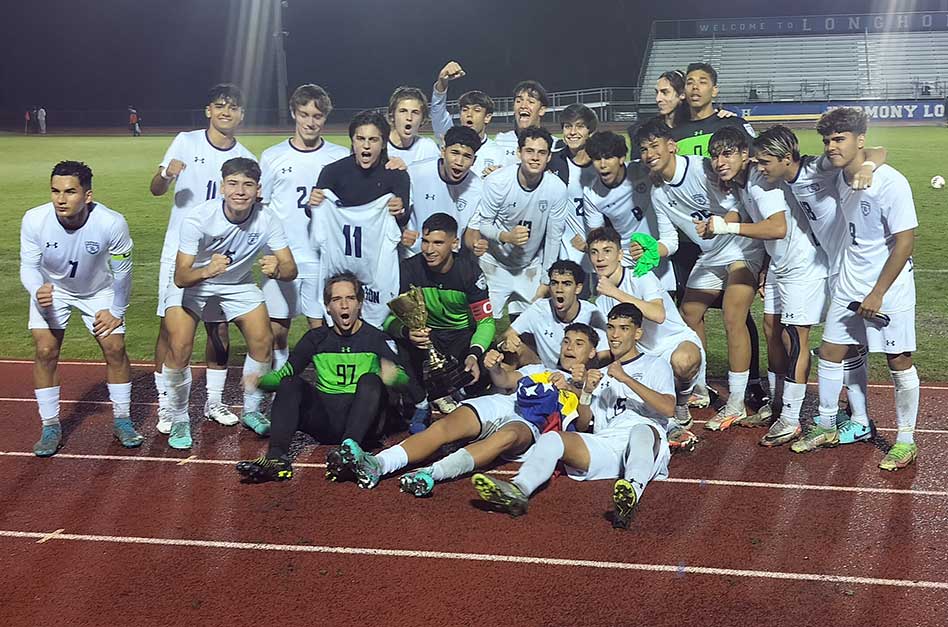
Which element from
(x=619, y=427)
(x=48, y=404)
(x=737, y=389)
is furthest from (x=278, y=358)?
(x=737, y=389)

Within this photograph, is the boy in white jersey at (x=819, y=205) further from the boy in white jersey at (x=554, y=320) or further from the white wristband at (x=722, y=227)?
the boy in white jersey at (x=554, y=320)

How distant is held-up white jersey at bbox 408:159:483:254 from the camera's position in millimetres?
7184

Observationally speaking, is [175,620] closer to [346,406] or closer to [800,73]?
[346,406]

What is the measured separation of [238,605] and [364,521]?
1015mm

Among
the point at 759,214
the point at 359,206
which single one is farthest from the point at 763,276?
the point at 359,206

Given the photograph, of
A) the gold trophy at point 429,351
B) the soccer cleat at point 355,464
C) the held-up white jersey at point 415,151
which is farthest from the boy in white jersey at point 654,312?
the held-up white jersey at point 415,151

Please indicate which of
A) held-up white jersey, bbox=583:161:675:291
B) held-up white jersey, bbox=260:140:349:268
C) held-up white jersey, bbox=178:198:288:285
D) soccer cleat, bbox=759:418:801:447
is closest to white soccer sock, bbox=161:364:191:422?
held-up white jersey, bbox=178:198:288:285

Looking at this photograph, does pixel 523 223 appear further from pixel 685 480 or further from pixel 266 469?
pixel 266 469

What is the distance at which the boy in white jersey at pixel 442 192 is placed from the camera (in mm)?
7133

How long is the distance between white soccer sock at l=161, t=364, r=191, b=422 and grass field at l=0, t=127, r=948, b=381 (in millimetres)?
2694

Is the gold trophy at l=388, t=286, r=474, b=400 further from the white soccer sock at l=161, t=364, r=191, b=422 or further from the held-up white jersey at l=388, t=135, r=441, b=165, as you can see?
the held-up white jersey at l=388, t=135, r=441, b=165

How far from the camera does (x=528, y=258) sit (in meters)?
7.40

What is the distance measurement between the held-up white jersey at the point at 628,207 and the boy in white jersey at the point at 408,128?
133 cm

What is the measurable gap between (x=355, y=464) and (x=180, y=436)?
1.60 meters
